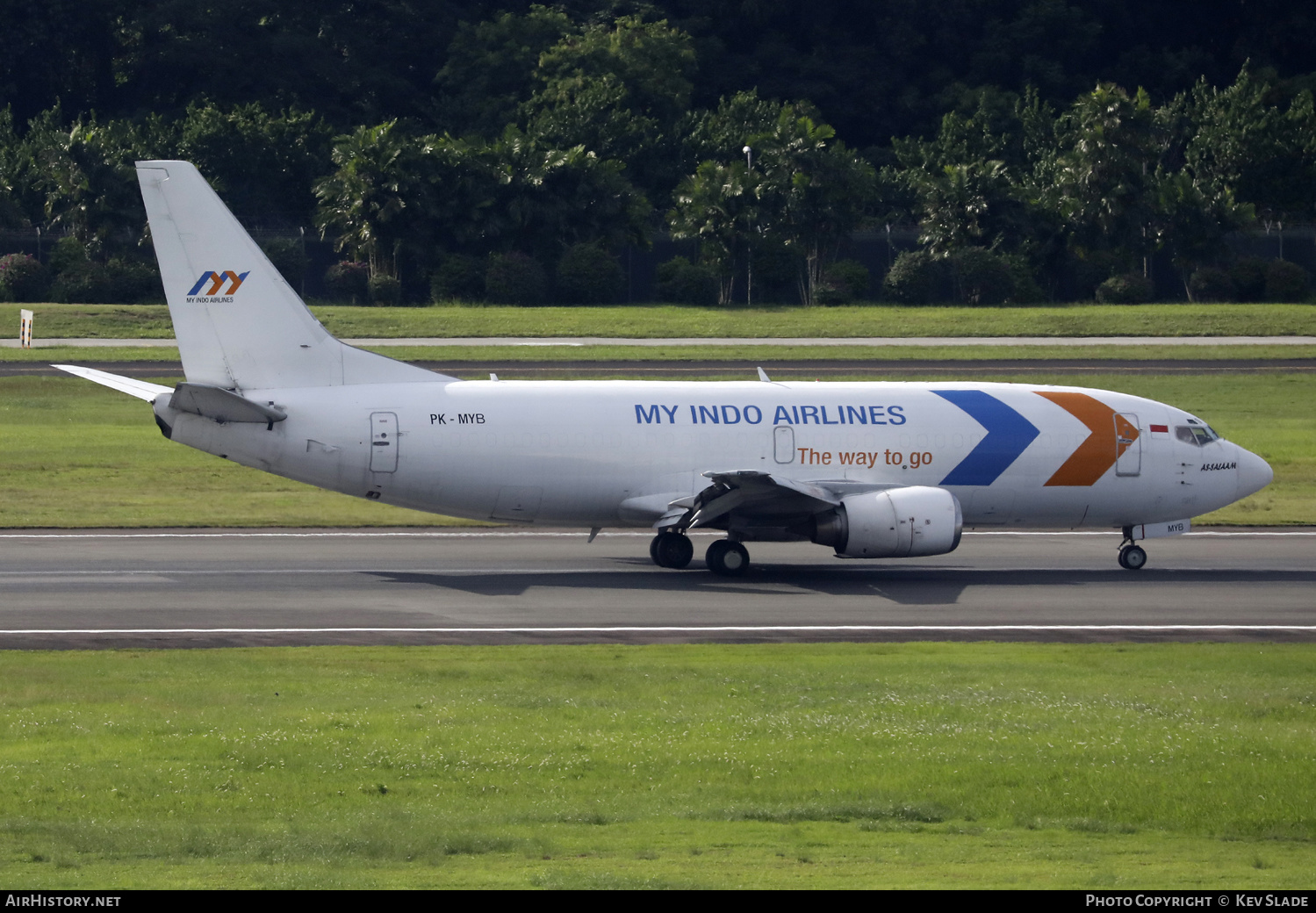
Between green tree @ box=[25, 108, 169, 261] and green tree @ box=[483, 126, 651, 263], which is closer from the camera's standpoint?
green tree @ box=[25, 108, 169, 261]

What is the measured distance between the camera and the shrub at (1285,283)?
8312cm

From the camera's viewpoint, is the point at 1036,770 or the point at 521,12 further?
Answer: the point at 521,12

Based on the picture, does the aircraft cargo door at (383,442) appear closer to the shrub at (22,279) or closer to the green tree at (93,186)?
the shrub at (22,279)

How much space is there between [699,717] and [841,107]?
97.1 metres

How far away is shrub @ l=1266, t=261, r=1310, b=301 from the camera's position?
83125mm

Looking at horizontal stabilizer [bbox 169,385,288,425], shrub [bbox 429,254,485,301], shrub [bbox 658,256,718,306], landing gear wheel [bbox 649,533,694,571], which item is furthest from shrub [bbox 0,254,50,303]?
landing gear wheel [bbox 649,533,694,571]

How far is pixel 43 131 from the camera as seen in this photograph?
92.4 m

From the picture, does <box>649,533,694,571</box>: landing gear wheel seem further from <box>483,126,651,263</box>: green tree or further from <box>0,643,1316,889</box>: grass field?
<box>483,126,651,263</box>: green tree

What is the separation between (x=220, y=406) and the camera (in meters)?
27.2

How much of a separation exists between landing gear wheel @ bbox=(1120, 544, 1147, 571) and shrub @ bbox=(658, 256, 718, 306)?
177 feet

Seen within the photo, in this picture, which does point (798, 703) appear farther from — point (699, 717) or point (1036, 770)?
point (1036, 770)

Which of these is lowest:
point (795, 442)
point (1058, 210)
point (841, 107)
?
point (795, 442)

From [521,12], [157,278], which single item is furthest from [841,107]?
[157,278]

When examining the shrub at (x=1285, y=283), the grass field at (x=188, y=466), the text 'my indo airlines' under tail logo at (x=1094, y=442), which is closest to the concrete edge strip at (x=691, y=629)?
the text 'my indo airlines' under tail logo at (x=1094, y=442)
